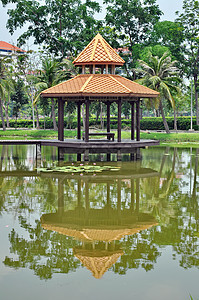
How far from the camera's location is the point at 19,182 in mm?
14922


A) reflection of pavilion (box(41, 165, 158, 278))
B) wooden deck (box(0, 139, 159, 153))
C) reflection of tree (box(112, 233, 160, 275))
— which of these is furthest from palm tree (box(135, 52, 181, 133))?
reflection of tree (box(112, 233, 160, 275))

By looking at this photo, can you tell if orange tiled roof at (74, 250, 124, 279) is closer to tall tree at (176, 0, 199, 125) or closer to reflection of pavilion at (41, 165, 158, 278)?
reflection of pavilion at (41, 165, 158, 278)

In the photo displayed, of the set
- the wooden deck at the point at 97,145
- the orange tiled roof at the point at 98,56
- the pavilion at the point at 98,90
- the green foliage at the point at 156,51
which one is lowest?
the wooden deck at the point at 97,145

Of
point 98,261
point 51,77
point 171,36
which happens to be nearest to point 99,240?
point 98,261

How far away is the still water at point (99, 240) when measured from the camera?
600 centimetres

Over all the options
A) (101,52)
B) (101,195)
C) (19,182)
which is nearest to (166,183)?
(101,195)

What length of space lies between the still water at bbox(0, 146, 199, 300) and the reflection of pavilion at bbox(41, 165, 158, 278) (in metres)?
0.01

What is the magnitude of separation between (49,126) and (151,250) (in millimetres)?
48751

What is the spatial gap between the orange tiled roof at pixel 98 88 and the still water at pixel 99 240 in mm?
7256

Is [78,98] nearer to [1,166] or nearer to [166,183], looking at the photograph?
[1,166]

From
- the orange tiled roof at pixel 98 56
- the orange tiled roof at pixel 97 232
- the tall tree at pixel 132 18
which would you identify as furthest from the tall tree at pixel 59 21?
the orange tiled roof at pixel 97 232

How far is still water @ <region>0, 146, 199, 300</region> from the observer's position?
6.00 metres

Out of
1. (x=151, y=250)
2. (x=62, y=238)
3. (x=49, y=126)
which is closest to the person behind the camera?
(x=151, y=250)

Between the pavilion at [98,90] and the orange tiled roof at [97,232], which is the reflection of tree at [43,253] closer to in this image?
the orange tiled roof at [97,232]
